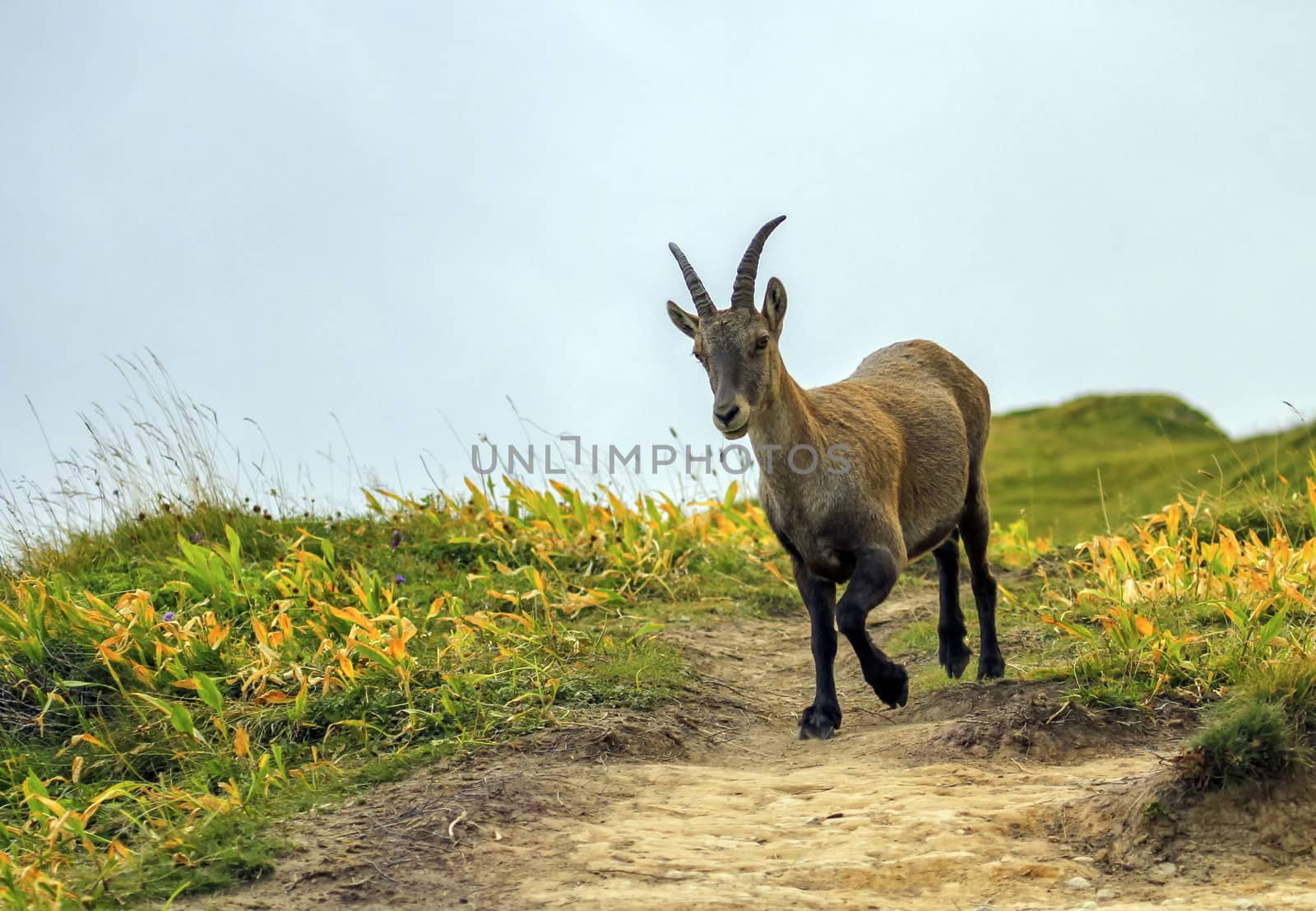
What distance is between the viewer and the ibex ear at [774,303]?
22.7 ft

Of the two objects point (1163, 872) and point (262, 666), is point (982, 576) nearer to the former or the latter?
point (1163, 872)

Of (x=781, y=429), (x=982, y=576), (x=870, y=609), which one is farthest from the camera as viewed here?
(x=982, y=576)

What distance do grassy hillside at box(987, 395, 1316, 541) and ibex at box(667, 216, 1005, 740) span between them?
508 centimetres

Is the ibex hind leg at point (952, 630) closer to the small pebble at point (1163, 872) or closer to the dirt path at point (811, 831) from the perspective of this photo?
the dirt path at point (811, 831)

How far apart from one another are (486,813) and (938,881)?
182 centimetres

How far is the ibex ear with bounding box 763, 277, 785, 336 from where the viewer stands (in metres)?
6.92

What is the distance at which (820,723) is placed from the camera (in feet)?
22.4

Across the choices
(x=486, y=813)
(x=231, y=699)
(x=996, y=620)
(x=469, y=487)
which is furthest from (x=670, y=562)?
(x=486, y=813)

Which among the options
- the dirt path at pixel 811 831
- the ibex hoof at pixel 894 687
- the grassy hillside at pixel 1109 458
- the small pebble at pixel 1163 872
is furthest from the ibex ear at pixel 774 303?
the grassy hillside at pixel 1109 458

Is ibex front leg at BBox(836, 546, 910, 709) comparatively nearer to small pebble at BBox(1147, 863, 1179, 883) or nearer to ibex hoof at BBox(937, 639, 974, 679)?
ibex hoof at BBox(937, 639, 974, 679)

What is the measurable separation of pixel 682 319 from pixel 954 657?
263 cm

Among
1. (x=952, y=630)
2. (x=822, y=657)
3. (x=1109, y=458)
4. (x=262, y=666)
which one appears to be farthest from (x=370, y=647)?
(x=1109, y=458)

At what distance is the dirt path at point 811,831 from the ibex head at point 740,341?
165 centimetres

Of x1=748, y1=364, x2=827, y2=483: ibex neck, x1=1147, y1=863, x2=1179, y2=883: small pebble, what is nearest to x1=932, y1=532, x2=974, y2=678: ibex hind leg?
x1=748, y1=364, x2=827, y2=483: ibex neck
